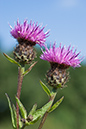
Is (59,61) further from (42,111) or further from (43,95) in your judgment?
(43,95)

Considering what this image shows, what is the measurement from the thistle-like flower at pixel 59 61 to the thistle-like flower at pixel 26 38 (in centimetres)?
17

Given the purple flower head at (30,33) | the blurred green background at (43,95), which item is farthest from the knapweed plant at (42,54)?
the blurred green background at (43,95)

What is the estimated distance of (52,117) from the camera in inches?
1293

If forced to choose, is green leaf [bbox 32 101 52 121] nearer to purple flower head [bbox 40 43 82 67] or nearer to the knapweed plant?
the knapweed plant

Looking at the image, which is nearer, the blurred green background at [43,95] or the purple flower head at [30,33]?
the purple flower head at [30,33]

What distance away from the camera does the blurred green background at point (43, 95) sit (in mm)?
29578

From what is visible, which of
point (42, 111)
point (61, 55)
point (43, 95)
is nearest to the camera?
point (42, 111)

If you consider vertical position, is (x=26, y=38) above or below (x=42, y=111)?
above

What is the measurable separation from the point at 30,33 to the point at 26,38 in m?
0.09

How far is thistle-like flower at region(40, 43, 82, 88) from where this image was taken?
3480 millimetres

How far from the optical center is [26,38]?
3535 mm

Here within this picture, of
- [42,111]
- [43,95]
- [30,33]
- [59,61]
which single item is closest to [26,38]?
[30,33]

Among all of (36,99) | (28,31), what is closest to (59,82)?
(28,31)

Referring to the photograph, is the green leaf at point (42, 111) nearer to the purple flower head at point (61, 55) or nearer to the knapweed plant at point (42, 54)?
the knapweed plant at point (42, 54)
